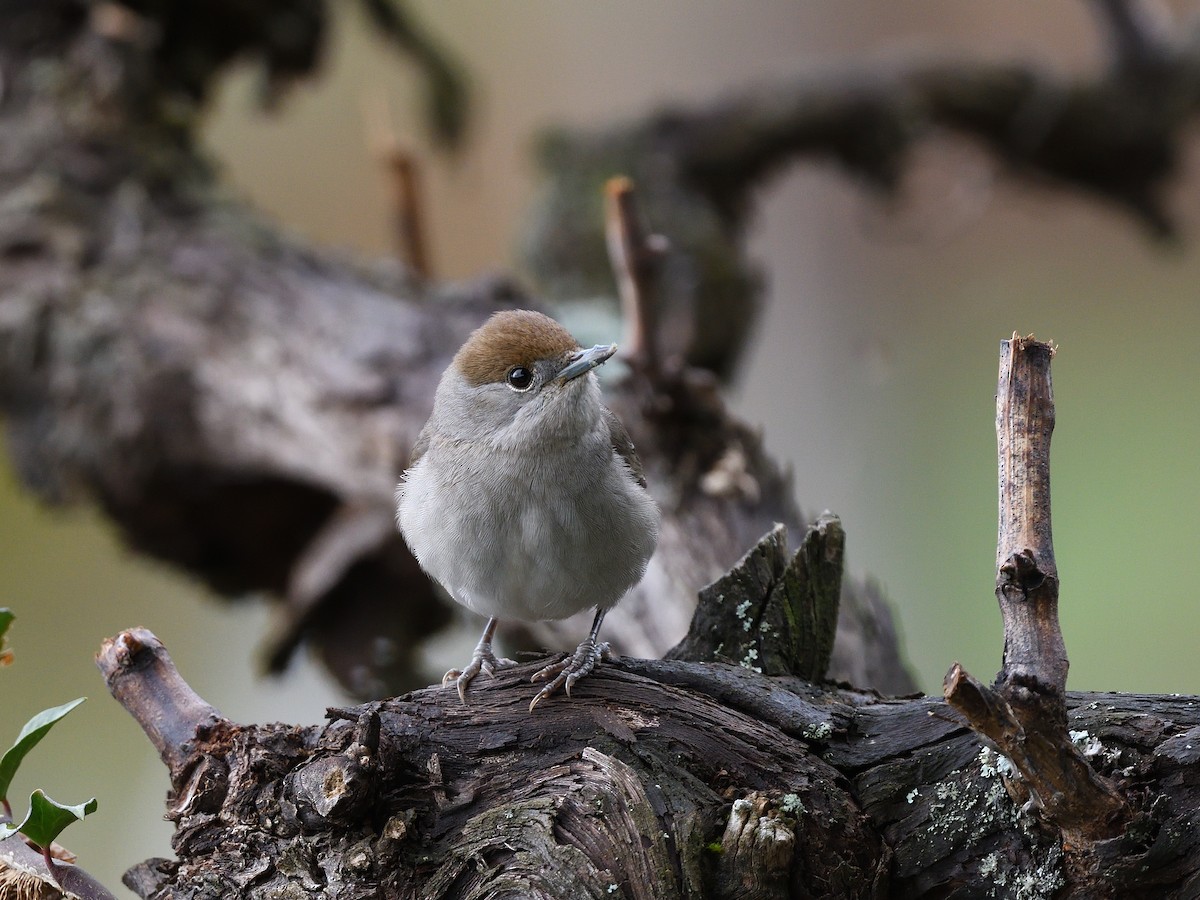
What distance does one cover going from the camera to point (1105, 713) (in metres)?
1.78

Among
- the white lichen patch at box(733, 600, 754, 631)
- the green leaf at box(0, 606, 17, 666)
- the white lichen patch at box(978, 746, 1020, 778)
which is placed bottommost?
the white lichen patch at box(978, 746, 1020, 778)

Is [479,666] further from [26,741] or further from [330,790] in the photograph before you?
[26,741]

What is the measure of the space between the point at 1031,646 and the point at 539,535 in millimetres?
1196

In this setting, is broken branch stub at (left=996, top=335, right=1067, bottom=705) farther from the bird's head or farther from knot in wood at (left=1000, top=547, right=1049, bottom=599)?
the bird's head

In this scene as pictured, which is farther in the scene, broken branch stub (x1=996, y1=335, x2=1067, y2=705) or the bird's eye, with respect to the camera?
the bird's eye

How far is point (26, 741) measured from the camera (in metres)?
1.85

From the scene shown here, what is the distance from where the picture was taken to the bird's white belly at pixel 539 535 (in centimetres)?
250

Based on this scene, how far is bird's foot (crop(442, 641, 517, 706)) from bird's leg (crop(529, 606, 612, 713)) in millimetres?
131

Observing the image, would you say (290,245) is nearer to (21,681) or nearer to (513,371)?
(513,371)

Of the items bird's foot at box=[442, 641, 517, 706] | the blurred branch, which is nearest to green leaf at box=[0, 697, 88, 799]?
bird's foot at box=[442, 641, 517, 706]

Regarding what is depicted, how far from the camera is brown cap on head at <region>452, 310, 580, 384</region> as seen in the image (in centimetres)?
273

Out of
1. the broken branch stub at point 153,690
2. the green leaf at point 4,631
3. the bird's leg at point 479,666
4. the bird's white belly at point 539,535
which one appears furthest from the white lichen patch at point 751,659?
the green leaf at point 4,631

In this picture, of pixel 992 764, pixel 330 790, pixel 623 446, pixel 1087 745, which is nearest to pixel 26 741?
pixel 330 790

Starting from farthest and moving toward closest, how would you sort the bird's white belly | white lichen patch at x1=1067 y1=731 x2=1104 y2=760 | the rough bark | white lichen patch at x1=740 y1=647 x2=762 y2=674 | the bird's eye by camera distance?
the rough bark
the bird's eye
the bird's white belly
white lichen patch at x1=740 y1=647 x2=762 y2=674
white lichen patch at x1=1067 y1=731 x2=1104 y2=760
